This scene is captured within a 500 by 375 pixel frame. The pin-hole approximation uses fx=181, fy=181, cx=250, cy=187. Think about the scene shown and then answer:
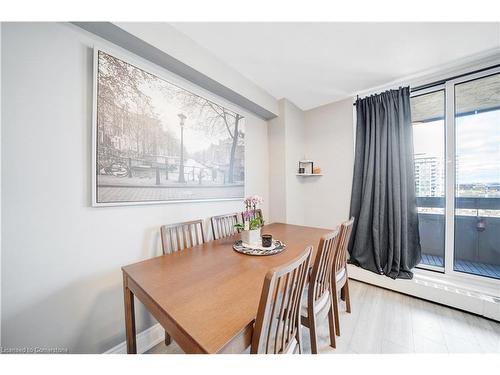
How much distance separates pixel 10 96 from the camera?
96 centimetres

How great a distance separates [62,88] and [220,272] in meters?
1.48

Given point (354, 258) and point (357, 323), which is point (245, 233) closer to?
point (357, 323)

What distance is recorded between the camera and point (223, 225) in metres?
1.95

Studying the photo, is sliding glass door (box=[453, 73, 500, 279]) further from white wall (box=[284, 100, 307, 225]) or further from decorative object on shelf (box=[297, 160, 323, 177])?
white wall (box=[284, 100, 307, 225])

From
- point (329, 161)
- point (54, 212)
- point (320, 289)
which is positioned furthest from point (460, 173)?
point (54, 212)

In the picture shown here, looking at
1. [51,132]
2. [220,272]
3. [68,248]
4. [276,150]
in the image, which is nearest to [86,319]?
[68,248]

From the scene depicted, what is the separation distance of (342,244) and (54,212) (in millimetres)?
2019

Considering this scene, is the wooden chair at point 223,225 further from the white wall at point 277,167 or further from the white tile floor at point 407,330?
the white tile floor at point 407,330

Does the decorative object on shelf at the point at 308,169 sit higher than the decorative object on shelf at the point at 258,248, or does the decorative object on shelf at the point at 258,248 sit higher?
the decorative object on shelf at the point at 308,169

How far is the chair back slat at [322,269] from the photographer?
1.08m

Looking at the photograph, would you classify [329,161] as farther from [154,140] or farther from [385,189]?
[154,140]

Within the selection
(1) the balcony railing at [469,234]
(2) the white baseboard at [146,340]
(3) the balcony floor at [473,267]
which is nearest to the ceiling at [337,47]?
(1) the balcony railing at [469,234]

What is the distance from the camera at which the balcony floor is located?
189cm

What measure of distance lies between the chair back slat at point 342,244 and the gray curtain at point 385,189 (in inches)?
36.6
